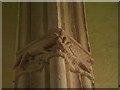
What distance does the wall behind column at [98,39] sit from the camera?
45.0 inches

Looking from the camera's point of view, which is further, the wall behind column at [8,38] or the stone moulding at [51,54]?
the wall behind column at [8,38]

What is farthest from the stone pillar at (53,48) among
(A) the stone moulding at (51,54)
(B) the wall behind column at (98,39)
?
(B) the wall behind column at (98,39)

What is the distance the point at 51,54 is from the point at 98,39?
506 millimetres

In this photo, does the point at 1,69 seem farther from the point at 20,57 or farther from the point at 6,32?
the point at 20,57

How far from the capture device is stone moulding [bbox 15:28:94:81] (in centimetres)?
78

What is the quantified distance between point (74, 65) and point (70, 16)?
5.5 inches

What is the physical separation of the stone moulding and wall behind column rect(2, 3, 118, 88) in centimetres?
29

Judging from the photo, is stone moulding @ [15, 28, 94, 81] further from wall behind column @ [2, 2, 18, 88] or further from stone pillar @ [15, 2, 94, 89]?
wall behind column @ [2, 2, 18, 88]

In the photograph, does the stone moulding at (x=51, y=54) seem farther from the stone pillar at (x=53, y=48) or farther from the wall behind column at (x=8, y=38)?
the wall behind column at (x=8, y=38)

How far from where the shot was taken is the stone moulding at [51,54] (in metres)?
0.78

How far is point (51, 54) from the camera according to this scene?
2.54 ft

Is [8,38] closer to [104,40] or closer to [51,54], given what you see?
[104,40]

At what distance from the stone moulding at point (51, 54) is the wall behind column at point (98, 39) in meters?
0.29

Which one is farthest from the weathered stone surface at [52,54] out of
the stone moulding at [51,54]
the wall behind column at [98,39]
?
the wall behind column at [98,39]
